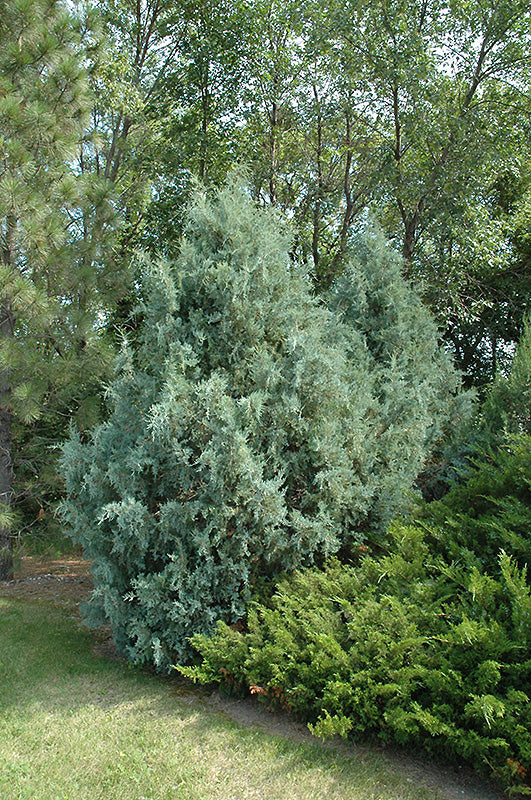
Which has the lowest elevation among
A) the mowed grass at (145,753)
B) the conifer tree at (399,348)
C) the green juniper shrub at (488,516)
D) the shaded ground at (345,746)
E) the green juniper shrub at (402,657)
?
the mowed grass at (145,753)

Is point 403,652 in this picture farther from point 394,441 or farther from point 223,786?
point 394,441

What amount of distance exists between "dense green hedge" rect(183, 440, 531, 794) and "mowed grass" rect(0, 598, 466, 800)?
0.22m

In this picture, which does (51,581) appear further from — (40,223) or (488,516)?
(488,516)

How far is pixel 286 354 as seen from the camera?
4871mm

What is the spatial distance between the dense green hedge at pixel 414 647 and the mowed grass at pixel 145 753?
0.73ft

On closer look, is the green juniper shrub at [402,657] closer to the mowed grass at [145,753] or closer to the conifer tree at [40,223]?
the mowed grass at [145,753]

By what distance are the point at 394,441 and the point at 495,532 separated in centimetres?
122

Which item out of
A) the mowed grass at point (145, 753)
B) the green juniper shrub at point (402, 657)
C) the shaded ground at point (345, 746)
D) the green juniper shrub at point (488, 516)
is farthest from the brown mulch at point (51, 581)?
the green juniper shrub at point (488, 516)

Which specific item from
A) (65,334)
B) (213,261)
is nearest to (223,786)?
(213,261)

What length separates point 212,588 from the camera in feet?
14.3

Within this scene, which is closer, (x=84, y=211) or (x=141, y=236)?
(x=84, y=211)

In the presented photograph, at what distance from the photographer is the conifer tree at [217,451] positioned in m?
4.21

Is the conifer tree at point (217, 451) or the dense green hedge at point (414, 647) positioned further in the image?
the conifer tree at point (217, 451)

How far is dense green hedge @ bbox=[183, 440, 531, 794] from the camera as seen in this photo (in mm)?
3115
